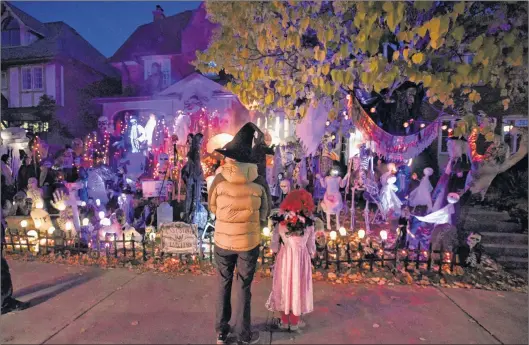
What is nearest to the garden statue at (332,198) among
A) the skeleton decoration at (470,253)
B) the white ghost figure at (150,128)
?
the skeleton decoration at (470,253)

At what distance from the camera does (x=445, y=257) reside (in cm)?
643

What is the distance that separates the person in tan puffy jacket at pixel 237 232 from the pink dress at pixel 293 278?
0.42 meters

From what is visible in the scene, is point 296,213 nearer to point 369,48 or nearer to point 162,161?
point 369,48

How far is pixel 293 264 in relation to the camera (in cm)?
432

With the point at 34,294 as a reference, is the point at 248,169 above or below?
above

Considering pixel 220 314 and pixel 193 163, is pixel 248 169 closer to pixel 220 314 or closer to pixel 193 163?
pixel 220 314

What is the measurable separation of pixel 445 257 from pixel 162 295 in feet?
17.0

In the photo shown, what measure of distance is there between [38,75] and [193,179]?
20062 mm

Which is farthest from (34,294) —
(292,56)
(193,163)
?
(292,56)

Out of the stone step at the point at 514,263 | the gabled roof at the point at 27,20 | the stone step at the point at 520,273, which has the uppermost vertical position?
the gabled roof at the point at 27,20

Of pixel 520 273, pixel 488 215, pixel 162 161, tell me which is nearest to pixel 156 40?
pixel 162 161

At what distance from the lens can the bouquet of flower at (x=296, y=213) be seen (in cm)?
434

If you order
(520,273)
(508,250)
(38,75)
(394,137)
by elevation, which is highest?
(38,75)

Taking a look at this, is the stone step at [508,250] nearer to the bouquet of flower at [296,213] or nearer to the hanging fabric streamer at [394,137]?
the hanging fabric streamer at [394,137]
